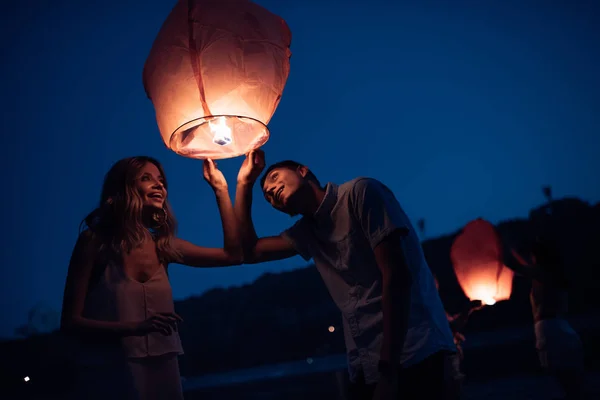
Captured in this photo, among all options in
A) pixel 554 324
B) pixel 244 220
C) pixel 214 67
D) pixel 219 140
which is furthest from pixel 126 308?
pixel 554 324

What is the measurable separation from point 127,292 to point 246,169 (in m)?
0.82

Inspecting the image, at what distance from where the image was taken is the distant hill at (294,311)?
423 inches

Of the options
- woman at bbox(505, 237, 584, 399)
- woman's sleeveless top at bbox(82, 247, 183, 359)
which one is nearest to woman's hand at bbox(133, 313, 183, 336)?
woman's sleeveless top at bbox(82, 247, 183, 359)

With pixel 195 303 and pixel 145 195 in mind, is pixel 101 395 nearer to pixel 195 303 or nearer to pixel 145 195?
pixel 145 195

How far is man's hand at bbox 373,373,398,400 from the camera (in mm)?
1604

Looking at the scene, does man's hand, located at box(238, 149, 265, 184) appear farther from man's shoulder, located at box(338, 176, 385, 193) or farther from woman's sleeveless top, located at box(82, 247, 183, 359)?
woman's sleeveless top, located at box(82, 247, 183, 359)

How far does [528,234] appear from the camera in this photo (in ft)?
38.7

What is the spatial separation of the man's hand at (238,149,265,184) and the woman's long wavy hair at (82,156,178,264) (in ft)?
1.48

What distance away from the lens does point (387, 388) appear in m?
1.61

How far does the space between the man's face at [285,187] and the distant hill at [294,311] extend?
9.43 m

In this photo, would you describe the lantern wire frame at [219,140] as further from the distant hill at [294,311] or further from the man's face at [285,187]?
the distant hill at [294,311]

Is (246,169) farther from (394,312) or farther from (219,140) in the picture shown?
(394,312)

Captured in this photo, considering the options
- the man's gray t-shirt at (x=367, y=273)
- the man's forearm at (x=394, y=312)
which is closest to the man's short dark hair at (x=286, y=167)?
the man's gray t-shirt at (x=367, y=273)

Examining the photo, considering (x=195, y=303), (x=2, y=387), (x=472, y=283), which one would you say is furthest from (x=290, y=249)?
(x=195, y=303)
